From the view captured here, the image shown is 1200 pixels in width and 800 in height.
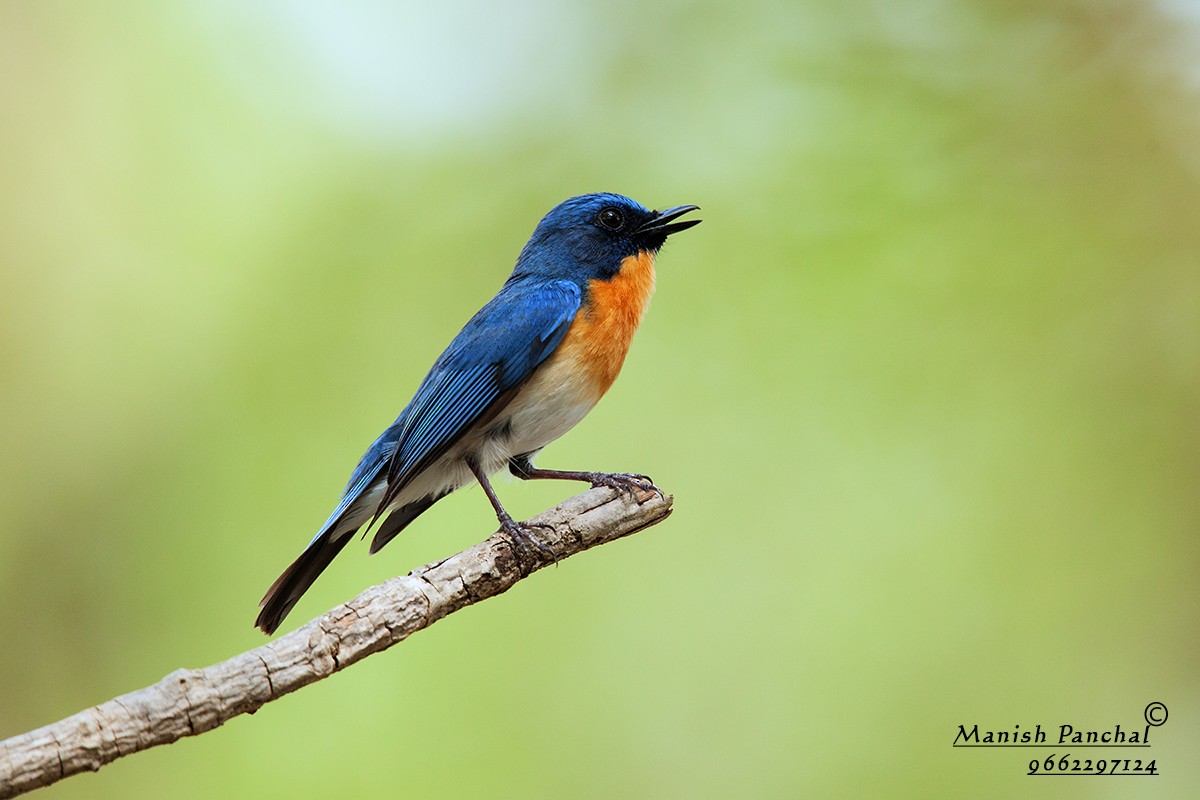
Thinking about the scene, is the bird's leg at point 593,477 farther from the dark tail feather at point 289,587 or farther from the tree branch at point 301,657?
the dark tail feather at point 289,587

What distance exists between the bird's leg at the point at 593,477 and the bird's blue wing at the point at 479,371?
465mm

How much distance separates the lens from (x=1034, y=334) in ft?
19.6

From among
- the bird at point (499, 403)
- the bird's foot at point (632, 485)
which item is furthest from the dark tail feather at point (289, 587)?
the bird's foot at point (632, 485)

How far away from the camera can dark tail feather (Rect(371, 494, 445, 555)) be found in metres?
4.59

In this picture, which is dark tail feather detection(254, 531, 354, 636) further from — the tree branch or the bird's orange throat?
the bird's orange throat

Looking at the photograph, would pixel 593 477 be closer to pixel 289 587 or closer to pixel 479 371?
pixel 479 371

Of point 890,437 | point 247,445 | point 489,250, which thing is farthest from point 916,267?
point 247,445

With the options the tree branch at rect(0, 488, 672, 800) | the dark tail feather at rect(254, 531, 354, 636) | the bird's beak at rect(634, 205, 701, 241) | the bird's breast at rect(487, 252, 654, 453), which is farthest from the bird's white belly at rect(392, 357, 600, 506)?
the bird's beak at rect(634, 205, 701, 241)

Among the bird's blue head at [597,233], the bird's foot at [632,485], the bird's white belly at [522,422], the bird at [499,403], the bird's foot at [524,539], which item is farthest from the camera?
the bird's blue head at [597,233]

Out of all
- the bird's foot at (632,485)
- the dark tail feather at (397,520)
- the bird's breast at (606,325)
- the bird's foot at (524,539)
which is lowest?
the bird's foot at (524,539)

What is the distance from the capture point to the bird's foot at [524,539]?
3.59 metres

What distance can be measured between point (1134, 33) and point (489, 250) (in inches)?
148

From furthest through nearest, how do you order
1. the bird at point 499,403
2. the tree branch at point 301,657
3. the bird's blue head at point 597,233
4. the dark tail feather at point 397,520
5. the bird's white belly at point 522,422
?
the bird's blue head at point 597,233, the dark tail feather at point 397,520, the bird's white belly at point 522,422, the bird at point 499,403, the tree branch at point 301,657

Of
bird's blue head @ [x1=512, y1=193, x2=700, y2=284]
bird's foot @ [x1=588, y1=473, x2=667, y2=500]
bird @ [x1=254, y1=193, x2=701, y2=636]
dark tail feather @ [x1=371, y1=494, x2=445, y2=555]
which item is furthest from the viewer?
bird's blue head @ [x1=512, y1=193, x2=700, y2=284]
